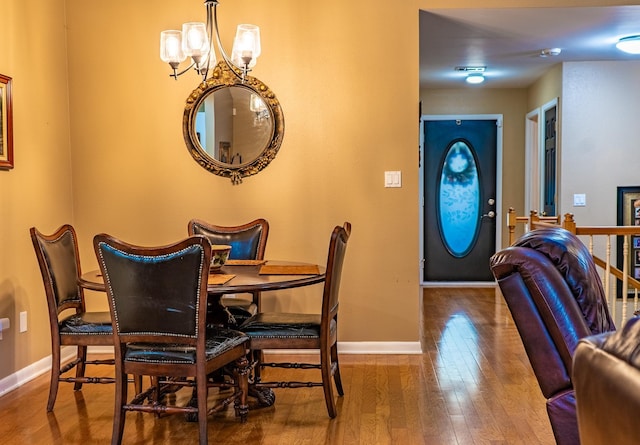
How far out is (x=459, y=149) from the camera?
7.90 metres

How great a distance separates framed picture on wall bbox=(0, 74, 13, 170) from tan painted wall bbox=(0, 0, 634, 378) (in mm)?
548

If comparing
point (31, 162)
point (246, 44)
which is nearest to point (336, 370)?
point (246, 44)

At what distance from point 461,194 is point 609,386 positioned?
7.09 meters

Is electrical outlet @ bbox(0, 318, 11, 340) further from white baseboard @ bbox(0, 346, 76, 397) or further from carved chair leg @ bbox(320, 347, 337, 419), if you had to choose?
carved chair leg @ bbox(320, 347, 337, 419)

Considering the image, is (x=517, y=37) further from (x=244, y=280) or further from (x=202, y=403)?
(x=202, y=403)

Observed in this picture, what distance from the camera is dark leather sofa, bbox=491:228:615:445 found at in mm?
2002

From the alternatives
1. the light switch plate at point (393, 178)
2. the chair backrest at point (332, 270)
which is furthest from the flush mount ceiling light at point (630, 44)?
the chair backrest at point (332, 270)

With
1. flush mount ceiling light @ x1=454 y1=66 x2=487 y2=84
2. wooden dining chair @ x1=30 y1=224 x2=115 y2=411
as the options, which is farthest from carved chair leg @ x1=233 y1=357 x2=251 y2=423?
flush mount ceiling light @ x1=454 y1=66 x2=487 y2=84

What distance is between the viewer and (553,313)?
6.58ft

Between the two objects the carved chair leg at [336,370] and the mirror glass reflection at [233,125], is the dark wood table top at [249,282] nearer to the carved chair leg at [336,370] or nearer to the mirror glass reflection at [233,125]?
the carved chair leg at [336,370]

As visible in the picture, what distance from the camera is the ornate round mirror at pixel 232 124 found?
4.41 metres

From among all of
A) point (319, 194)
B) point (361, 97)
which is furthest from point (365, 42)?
point (319, 194)

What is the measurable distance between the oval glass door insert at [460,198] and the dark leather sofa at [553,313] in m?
5.84

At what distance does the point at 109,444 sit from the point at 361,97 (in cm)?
263
